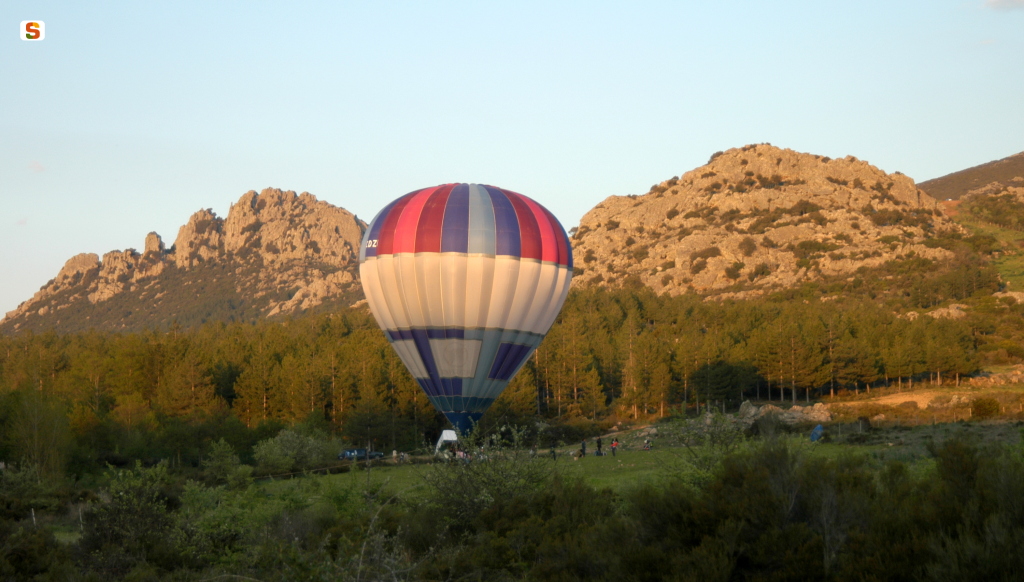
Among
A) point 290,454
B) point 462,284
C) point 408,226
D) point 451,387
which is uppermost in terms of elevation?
point 408,226

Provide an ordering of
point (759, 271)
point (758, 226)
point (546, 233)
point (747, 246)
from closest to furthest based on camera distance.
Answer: point (546, 233)
point (759, 271)
point (747, 246)
point (758, 226)

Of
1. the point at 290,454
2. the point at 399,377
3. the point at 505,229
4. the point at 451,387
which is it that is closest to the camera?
the point at 505,229

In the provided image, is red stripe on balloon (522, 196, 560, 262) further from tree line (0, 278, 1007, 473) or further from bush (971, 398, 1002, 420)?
tree line (0, 278, 1007, 473)

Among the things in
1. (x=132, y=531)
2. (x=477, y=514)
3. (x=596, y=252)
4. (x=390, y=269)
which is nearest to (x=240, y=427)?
(x=390, y=269)

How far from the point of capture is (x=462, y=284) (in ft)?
97.7

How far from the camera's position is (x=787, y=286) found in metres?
122

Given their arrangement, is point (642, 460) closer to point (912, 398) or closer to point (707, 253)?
point (912, 398)

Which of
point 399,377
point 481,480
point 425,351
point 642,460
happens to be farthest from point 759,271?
point 481,480

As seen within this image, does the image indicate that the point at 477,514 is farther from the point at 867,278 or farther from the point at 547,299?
the point at 867,278

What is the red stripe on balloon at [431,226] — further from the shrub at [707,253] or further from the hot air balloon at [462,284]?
the shrub at [707,253]

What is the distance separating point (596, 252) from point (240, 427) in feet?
387

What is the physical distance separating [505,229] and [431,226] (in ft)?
8.28

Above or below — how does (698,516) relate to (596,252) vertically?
below

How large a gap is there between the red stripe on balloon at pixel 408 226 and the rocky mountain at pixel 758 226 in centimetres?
9716
